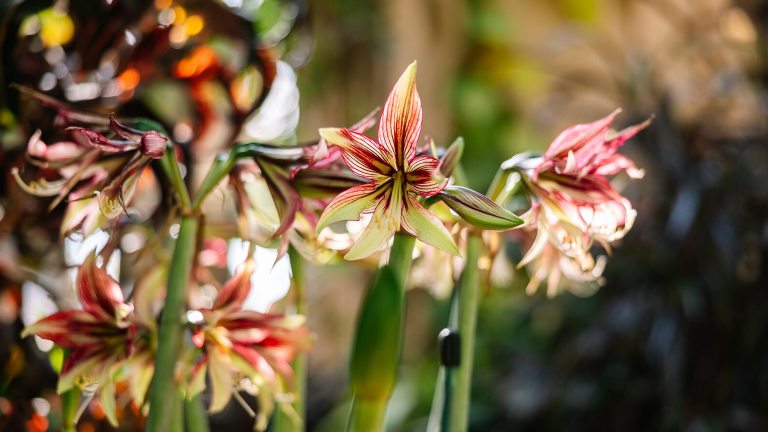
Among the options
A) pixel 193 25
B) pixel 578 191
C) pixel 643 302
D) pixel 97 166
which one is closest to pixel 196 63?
pixel 193 25

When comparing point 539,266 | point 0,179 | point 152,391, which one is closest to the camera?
point 152,391

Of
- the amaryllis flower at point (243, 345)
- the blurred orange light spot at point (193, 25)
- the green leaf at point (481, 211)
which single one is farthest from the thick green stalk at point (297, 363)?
the blurred orange light spot at point (193, 25)

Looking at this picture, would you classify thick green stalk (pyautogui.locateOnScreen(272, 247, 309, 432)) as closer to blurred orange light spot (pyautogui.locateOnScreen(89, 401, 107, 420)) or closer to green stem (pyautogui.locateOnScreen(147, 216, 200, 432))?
green stem (pyautogui.locateOnScreen(147, 216, 200, 432))

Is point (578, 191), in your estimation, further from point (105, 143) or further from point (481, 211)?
point (105, 143)

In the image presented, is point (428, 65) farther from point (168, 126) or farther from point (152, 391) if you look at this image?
point (152, 391)

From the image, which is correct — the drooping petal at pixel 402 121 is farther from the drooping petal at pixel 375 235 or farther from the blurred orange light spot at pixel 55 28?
the blurred orange light spot at pixel 55 28

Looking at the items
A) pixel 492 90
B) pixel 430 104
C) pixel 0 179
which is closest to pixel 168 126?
pixel 0 179
